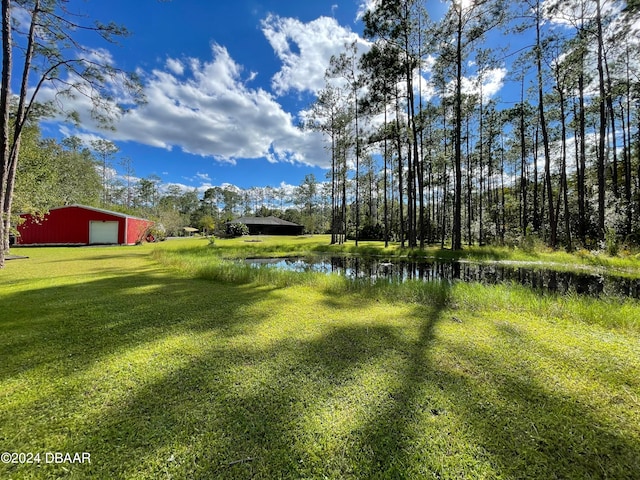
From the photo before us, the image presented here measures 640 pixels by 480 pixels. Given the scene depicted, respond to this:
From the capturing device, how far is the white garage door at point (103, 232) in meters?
18.8

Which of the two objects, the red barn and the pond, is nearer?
the pond

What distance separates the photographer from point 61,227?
1802 cm

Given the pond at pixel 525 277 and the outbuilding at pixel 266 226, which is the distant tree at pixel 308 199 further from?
the pond at pixel 525 277

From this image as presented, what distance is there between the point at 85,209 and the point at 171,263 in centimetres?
1517

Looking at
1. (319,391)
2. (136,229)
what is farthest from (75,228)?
(319,391)

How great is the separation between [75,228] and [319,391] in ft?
78.9

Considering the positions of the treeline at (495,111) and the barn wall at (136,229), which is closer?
the treeline at (495,111)

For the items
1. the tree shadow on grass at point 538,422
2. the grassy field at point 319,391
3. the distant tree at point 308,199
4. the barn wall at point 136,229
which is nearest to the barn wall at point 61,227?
the barn wall at point 136,229

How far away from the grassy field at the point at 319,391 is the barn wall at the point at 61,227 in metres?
18.9

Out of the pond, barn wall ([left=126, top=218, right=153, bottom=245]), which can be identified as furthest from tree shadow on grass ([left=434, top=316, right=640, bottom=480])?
barn wall ([left=126, top=218, right=153, bottom=245])

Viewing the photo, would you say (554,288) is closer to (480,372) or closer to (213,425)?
(480,372)

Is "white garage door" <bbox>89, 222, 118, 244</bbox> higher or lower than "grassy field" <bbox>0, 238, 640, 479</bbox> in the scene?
higher

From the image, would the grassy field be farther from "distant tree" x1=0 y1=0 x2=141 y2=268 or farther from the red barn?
the red barn

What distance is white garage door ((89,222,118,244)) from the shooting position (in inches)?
739
